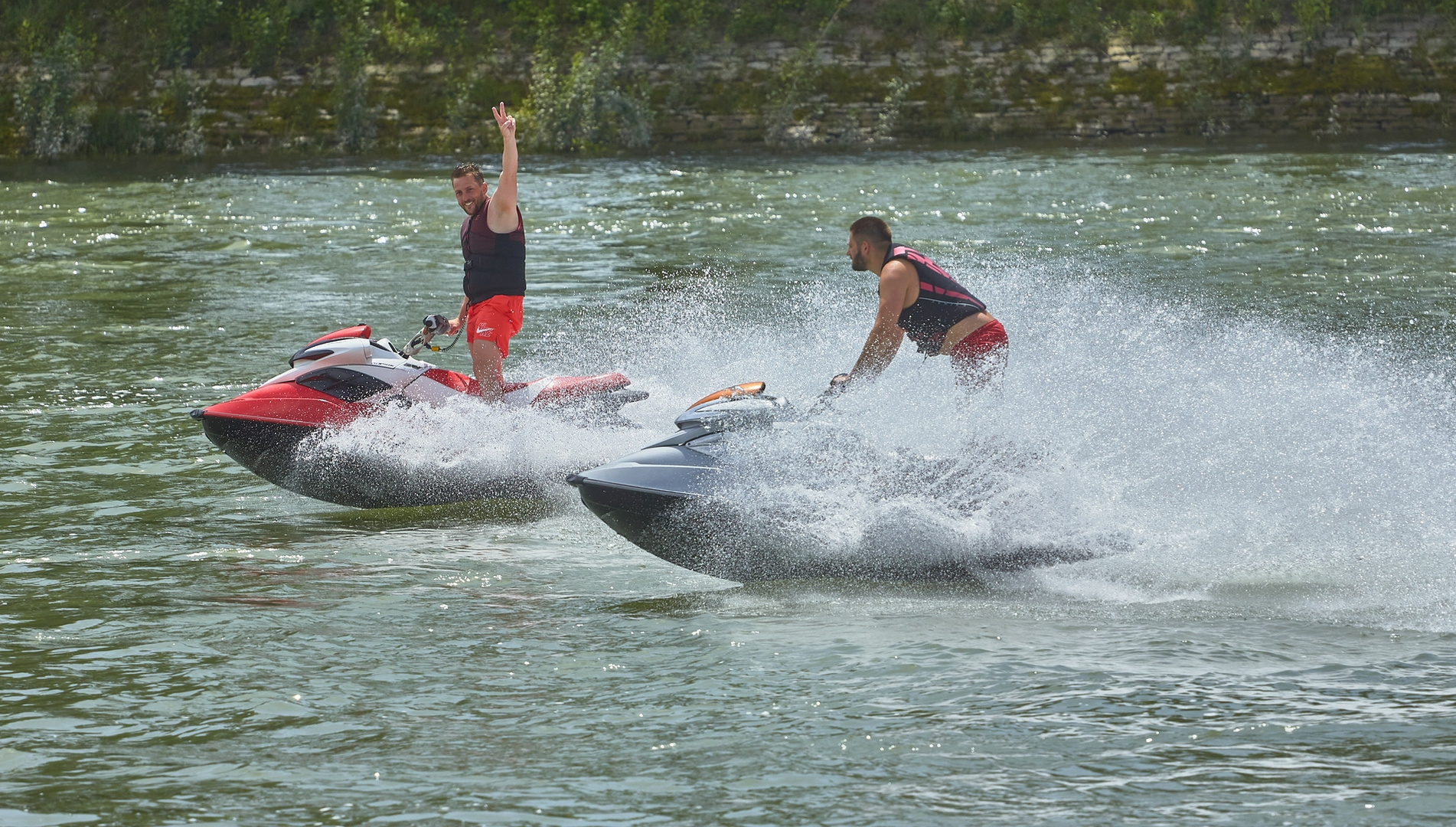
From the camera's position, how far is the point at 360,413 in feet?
27.3

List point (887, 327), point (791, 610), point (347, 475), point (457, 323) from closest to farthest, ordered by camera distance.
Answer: point (791, 610)
point (887, 327)
point (347, 475)
point (457, 323)

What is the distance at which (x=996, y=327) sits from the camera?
24.4ft

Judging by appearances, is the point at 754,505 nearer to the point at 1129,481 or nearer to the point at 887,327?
the point at 887,327

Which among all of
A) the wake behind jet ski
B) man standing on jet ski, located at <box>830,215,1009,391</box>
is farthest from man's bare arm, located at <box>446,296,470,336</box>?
man standing on jet ski, located at <box>830,215,1009,391</box>

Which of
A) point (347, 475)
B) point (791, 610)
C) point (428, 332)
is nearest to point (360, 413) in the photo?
→ point (347, 475)

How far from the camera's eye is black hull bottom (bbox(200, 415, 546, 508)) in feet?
27.0

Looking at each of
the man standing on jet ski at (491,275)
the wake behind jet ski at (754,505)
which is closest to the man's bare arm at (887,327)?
the wake behind jet ski at (754,505)

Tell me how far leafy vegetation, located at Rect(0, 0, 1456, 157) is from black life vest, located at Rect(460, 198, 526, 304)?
25.4 metres

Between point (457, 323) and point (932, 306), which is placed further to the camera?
point (457, 323)

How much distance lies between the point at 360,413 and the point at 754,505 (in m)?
2.55

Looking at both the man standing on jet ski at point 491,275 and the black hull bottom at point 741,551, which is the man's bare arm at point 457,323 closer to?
the man standing on jet ski at point 491,275

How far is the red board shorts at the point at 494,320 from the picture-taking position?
8.47 metres

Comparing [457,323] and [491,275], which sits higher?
[491,275]

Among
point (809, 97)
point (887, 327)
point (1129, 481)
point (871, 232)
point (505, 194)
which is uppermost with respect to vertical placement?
point (809, 97)
